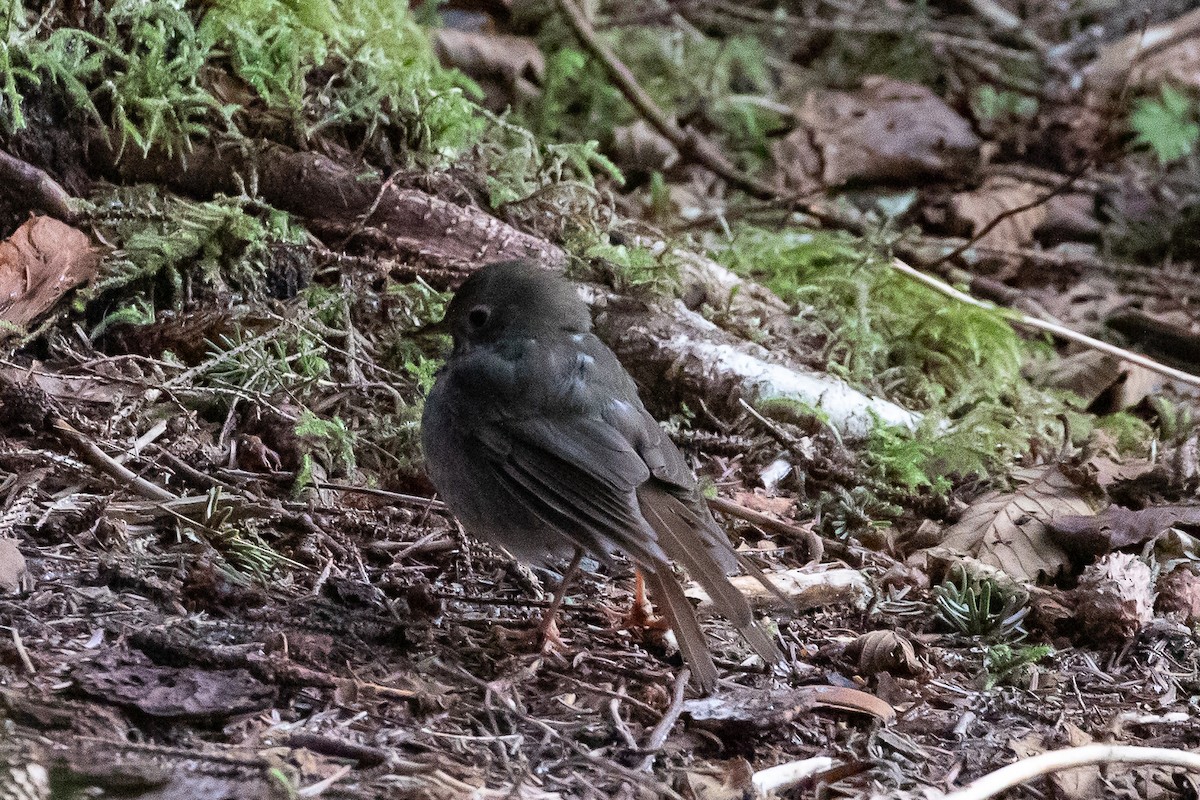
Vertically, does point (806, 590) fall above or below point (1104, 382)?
above

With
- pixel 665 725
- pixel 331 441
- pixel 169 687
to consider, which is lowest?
pixel 665 725

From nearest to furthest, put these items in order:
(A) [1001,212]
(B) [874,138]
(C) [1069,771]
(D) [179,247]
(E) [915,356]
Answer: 1. (C) [1069,771]
2. (D) [179,247]
3. (E) [915,356]
4. (A) [1001,212]
5. (B) [874,138]

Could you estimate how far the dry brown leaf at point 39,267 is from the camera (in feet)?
13.6

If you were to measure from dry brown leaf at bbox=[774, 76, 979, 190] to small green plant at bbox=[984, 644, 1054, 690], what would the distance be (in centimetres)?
448

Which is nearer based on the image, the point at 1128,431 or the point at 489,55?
the point at 1128,431

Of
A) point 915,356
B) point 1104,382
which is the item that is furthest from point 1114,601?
point 1104,382

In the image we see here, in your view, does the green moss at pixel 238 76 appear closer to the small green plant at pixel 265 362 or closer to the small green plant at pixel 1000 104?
the small green plant at pixel 265 362

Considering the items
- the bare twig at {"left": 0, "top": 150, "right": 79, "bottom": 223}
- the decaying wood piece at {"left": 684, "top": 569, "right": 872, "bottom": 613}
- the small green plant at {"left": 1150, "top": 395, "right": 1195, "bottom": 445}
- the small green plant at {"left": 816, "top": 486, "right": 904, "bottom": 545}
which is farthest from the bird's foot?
the small green plant at {"left": 1150, "top": 395, "right": 1195, "bottom": 445}

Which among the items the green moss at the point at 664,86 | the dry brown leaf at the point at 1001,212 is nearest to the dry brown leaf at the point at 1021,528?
the dry brown leaf at the point at 1001,212

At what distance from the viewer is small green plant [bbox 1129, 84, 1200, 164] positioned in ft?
25.7

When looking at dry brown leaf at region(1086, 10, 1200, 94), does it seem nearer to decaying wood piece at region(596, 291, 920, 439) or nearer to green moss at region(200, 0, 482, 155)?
decaying wood piece at region(596, 291, 920, 439)

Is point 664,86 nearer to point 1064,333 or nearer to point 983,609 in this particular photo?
point 1064,333

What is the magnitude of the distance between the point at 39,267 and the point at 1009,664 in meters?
3.65

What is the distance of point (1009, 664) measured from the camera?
3482 mm
